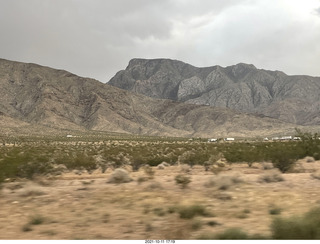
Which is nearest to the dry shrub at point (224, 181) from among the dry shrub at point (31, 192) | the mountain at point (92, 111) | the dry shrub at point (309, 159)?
the dry shrub at point (31, 192)

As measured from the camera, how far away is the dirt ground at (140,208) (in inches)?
355

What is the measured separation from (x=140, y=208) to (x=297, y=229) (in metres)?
5.15

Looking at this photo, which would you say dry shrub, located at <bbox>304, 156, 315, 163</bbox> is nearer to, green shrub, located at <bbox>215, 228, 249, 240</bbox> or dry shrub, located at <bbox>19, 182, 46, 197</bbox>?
dry shrub, located at <bbox>19, 182, 46, 197</bbox>

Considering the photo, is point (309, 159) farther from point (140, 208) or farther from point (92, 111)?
point (92, 111)

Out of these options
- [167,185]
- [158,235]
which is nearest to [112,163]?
[167,185]

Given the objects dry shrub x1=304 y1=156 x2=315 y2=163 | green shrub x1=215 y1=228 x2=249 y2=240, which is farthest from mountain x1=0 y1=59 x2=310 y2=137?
→ green shrub x1=215 y1=228 x2=249 y2=240

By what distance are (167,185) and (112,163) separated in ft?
43.6

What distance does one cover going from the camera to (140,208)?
36.8 ft

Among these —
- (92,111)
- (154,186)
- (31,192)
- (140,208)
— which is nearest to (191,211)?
(140,208)

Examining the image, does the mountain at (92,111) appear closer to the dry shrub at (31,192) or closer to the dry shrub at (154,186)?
the dry shrub at (31,192)

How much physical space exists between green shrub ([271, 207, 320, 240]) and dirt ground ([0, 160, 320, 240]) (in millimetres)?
846

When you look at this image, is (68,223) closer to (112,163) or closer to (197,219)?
(197,219)

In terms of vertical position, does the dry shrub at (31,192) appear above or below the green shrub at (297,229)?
below

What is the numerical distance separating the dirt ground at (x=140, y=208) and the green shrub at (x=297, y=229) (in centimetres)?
85
